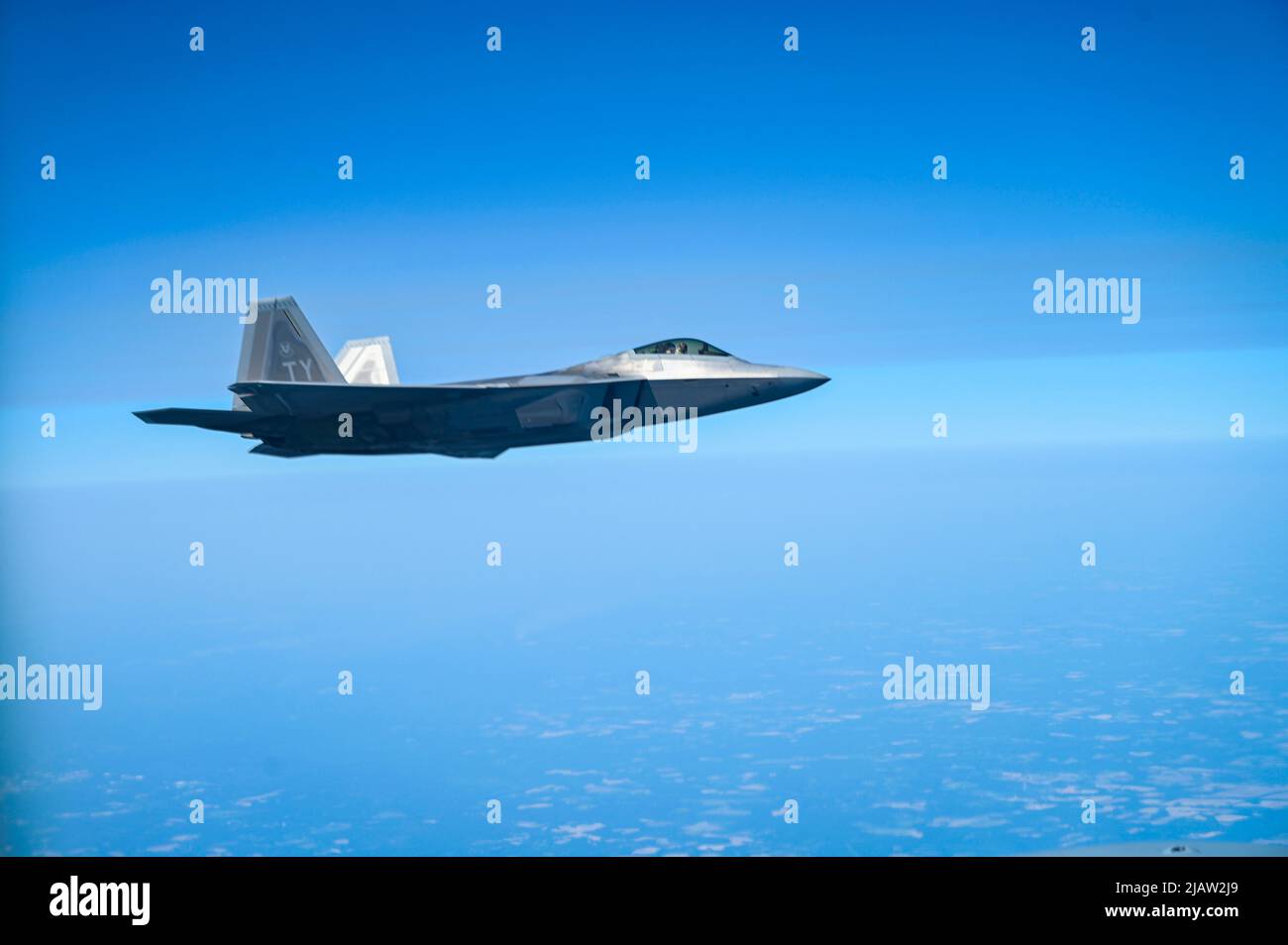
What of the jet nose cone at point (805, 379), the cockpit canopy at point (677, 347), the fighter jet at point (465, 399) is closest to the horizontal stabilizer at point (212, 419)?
the fighter jet at point (465, 399)

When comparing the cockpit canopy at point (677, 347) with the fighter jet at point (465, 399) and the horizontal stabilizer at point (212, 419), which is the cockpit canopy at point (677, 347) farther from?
the horizontal stabilizer at point (212, 419)

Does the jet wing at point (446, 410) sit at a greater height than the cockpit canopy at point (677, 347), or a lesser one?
lesser

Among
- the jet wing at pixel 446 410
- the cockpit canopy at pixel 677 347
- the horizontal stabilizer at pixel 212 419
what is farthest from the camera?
the cockpit canopy at pixel 677 347

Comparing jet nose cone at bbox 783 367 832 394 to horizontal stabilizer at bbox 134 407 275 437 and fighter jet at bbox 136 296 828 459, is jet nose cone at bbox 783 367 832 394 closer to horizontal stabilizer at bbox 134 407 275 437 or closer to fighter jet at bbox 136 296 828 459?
fighter jet at bbox 136 296 828 459

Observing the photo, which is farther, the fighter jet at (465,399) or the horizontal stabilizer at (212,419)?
the fighter jet at (465,399)

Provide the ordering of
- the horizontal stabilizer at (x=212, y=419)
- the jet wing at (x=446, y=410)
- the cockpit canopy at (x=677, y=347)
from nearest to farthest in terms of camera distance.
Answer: the horizontal stabilizer at (x=212, y=419), the jet wing at (x=446, y=410), the cockpit canopy at (x=677, y=347)

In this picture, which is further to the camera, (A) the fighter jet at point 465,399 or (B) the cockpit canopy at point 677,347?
(B) the cockpit canopy at point 677,347

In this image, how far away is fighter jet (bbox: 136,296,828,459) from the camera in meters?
15.4

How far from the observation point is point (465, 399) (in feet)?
50.8

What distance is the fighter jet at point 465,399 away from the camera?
1537cm

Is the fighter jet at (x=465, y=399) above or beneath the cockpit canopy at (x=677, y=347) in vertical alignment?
beneath

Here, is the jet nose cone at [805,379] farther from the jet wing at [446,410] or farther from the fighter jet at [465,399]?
the jet wing at [446,410]

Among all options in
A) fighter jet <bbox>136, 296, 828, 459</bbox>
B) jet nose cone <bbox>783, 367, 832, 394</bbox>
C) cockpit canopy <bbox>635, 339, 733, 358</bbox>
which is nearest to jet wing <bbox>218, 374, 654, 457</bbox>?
fighter jet <bbox>136, 296, 828, 459</bbox>
